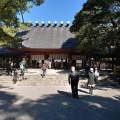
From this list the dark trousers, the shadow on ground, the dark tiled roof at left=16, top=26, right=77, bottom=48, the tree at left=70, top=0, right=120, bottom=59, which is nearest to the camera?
the shadow on ground

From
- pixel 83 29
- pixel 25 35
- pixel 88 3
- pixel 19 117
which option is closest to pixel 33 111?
pixel 19 117

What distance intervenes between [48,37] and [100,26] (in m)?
12.6

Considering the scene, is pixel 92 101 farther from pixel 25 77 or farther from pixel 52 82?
pixel 25 77

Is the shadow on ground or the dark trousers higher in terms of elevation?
the dark trousers

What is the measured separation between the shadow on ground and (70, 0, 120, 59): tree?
410 inches

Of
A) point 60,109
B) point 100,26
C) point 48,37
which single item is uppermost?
point 48,37

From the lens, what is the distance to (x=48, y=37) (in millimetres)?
35062

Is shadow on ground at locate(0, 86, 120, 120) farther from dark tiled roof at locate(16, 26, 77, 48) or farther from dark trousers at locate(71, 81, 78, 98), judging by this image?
dark tiled roof at locate(16, 26, 77, 48)

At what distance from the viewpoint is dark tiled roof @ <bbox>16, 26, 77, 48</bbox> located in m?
32.3

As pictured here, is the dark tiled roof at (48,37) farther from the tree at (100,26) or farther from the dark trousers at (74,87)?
the dark trousers at (74,87)

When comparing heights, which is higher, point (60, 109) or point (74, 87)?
point (74, 87)

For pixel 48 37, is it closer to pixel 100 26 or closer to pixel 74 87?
pixel 100 26

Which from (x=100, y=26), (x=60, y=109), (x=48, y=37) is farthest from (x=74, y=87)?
(x=48, y=37)

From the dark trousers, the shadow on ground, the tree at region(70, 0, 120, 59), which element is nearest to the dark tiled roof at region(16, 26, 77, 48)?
the tree at region(70, 0, 120, 59)
